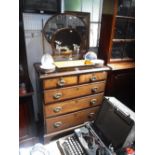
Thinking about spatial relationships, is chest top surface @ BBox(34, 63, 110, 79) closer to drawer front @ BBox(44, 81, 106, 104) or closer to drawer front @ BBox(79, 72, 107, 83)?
drawer front @ BBox(79, 72, 107, 83)

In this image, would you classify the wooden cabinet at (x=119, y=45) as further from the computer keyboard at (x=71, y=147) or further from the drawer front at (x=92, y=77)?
the computer keyboard at (x=71, y=147)

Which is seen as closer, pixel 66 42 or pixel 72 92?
pixel 72 92

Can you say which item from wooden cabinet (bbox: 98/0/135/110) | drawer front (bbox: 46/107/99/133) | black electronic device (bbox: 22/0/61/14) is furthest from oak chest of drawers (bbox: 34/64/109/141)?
black electronic device (bbox: 22/0/61/14)

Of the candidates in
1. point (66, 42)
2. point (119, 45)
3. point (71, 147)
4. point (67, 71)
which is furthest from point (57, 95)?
point (119, 45)

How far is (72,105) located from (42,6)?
1.00 metres

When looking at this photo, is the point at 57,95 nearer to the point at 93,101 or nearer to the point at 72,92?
the point at 72,92

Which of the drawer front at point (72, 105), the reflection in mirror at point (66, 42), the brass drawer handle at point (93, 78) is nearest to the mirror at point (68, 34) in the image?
the reflection in mirror at point (66, 42)

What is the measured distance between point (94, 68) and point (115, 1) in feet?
2.29

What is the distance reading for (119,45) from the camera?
72.6 inches

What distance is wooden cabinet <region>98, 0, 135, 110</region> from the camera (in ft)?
5.36

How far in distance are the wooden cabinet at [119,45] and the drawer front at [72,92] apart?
19cm
